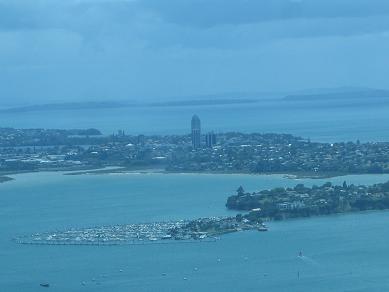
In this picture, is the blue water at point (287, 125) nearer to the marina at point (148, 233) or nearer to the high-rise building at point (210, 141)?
the high-rise building at point (210, 141)

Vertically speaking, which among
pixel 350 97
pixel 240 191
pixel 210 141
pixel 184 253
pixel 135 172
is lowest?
pixel 184 253

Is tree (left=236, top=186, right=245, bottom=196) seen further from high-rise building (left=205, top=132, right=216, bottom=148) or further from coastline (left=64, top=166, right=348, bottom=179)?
high-rise building (left=205, top=132, right=216, bottom=148)

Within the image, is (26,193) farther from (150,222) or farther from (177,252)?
(177,252)

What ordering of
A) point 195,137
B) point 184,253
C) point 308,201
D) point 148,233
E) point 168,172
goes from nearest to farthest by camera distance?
point 184,253
point 148,233
point 308,201
point 168,172
point 195,137

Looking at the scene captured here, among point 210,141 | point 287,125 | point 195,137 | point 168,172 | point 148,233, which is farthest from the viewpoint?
point 287,125

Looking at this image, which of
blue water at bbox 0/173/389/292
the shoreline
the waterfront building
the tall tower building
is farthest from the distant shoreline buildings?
blue water at bbox 0/173/389/292

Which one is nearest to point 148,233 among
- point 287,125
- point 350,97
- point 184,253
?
point 184,253

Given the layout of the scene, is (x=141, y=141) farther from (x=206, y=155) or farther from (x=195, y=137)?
(x=206, y=155)
